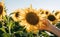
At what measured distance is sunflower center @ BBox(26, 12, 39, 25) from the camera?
3105mm

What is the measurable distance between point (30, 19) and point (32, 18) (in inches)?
5.0

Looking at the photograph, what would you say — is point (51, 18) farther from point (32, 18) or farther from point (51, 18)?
point (32, 18)

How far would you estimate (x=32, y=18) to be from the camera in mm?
3082

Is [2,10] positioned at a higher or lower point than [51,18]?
higher

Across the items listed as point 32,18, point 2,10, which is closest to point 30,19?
point 32,18

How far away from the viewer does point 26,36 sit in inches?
167

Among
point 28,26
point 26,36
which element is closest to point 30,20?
point 28,26

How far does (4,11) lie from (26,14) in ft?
3.41

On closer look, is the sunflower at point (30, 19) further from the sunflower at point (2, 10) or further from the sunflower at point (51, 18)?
the sunflower at point (51, 18)

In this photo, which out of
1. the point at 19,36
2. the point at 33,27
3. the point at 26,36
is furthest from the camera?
the point at 19,36

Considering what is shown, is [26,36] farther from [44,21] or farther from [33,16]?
[44,21]

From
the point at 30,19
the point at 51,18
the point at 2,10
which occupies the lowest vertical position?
the point at 51,18

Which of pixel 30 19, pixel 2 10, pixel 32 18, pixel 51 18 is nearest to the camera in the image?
pixel 32 18

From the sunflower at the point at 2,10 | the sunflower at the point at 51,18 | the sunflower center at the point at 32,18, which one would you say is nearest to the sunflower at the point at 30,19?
the sunflower center at the point at 32,18
